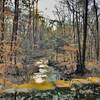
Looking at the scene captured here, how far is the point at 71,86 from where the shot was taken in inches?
242

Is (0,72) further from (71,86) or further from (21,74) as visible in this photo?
(71,86)

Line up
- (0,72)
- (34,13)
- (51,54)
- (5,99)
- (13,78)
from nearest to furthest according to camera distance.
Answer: (5,99) → (0,72) → (13,78) → (51,54) → (34,13)

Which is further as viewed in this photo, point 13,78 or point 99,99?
point 13,78

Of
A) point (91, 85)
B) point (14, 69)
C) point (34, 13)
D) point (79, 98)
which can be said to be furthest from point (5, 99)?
point (34, 13)

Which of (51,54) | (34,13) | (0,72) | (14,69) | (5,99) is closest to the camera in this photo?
(5,99)

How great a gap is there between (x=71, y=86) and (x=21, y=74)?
12.3 meters

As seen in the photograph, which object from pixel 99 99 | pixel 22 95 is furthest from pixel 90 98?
pixel 22 95

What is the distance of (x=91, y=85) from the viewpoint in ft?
21.0

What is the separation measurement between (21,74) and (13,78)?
1.13 metres

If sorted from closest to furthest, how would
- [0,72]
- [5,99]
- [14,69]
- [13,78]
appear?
[5,99]
[0,72]
[13,78]
[14,69]

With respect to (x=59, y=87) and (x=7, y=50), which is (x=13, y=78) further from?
(x=59, y=87)

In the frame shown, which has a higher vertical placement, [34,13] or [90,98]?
[34,13]

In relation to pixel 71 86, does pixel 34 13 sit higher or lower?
higher

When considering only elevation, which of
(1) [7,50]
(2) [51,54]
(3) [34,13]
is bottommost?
(2) [51,54]
